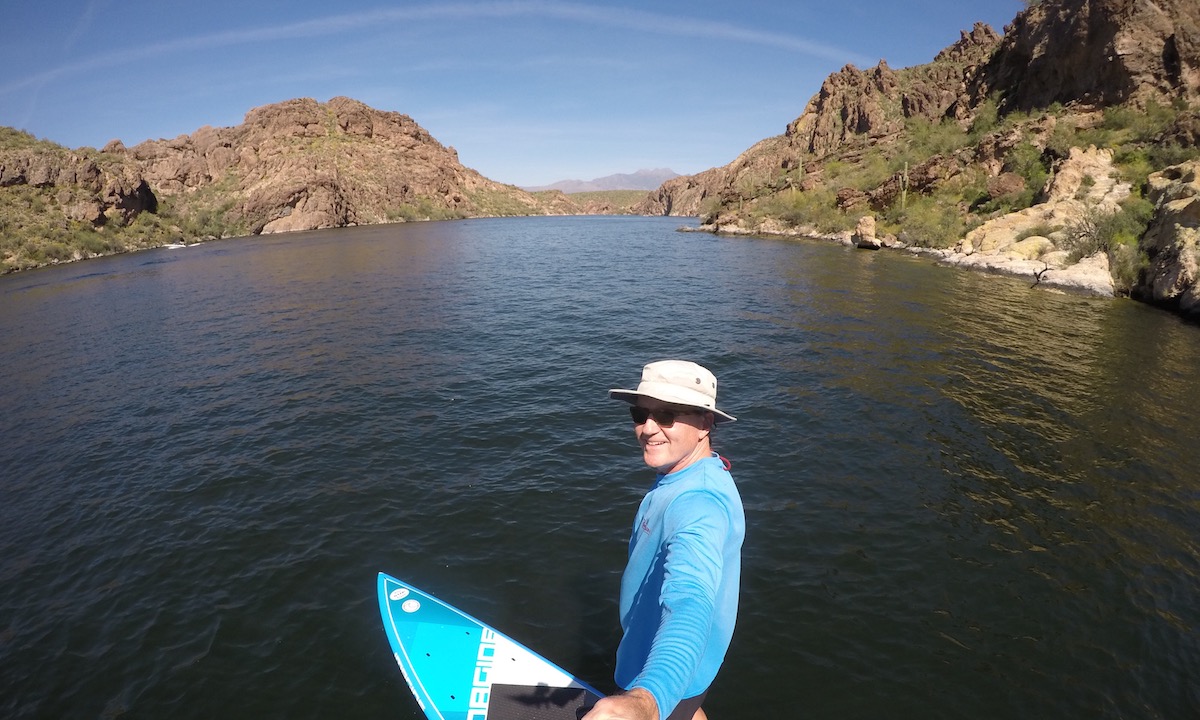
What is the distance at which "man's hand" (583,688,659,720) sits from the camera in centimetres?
216

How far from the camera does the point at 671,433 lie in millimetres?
3695

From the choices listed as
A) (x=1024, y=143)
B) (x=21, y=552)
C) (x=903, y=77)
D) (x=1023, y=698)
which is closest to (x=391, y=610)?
(x=1023, y=698)

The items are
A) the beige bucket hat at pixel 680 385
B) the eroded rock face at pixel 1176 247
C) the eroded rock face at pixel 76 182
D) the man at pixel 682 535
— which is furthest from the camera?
the eroded rock face at pixel 76 182

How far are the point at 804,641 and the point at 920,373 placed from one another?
14748 millimetres

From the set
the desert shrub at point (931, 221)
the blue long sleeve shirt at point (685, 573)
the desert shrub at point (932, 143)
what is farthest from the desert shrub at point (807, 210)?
the blue long sleeve shirt at point (685, 573)

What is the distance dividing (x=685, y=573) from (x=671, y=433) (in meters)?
0.93

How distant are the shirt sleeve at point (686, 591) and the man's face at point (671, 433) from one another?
33 centimetres

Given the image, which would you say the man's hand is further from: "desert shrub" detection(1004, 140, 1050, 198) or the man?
"desert shrub" detection(1004, 140, 1050, 198)

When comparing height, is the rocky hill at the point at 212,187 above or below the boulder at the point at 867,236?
above

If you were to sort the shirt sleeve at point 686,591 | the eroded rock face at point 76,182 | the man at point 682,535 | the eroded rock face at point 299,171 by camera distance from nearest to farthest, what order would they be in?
the shirt sleeve at point 686,591 → the man at point 682,535 → the eroded rock face at point 76,182 → the eroded rock face at point 299,171

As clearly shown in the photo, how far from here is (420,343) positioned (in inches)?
966

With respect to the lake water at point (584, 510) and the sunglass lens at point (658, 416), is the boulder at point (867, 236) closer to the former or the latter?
the lake water at point (584, 510)

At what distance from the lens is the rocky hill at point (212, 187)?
83438mm

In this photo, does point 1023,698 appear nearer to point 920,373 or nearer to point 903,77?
point 920,373
